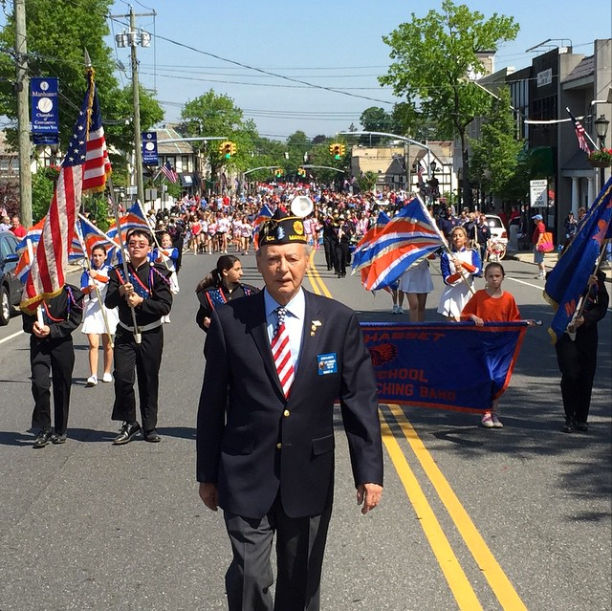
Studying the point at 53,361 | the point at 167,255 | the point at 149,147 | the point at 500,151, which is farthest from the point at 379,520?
the point at 149,147

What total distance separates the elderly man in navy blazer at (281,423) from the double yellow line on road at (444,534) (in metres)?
1.51

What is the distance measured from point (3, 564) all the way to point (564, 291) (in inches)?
235

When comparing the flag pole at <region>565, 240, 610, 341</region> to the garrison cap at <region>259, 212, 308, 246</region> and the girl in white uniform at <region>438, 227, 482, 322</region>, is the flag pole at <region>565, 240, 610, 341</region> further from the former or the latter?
the garrison cap at <region>259, 212, 308, 246</region>

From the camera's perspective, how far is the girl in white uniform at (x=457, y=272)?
514 inches

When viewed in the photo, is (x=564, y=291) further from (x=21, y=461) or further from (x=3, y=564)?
(x=3, y=564)

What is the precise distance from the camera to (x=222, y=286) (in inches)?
380

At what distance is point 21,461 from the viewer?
9.61 metres

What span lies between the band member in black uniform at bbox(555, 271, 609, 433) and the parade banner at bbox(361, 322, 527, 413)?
18.1 inches

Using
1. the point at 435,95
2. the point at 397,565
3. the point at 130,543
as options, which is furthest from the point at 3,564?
the point at 435,95

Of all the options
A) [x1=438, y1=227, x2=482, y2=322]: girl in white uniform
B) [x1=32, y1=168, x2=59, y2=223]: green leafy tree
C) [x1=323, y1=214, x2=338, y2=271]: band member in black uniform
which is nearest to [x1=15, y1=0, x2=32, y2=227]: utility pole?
[x1=323, y1=214, x2=338, y2=271]: band member in black uniform

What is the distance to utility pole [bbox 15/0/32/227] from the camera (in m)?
27.5

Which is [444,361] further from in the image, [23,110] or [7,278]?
[23,110]

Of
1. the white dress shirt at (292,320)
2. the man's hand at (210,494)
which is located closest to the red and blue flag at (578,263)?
the white dress shirt at (292,320)

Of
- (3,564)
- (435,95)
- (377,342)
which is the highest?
(435,95)
